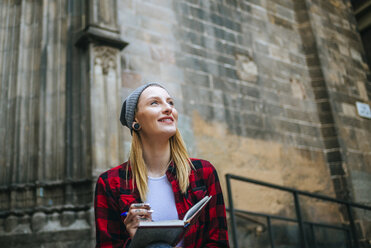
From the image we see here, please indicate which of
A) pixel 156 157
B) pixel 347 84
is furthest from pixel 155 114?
pixel 347 84

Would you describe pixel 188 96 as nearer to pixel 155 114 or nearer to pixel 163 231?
pixel 155 114

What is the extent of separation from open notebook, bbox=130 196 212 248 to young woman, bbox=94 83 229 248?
0.21 feet

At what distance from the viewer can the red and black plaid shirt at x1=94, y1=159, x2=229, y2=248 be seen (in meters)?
1.53

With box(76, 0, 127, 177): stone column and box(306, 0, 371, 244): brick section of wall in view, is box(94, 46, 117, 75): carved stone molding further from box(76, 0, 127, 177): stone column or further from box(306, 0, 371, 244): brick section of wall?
box(306, 0, 371, 244): brick section of wall

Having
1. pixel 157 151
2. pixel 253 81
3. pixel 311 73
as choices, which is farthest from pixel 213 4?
pixel 157 151

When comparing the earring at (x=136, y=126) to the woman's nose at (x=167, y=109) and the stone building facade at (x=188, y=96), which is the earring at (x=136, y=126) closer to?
the woman's nose at (x=167, y=109)

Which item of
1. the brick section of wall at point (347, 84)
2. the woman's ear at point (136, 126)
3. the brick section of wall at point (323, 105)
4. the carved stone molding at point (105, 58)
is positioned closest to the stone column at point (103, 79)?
the carved stone molding at point (105, 58)

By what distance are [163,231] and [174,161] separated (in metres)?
0.42

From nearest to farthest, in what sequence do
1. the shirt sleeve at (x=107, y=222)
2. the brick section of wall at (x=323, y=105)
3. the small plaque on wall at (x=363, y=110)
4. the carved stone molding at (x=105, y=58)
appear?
the shirt sleeve at (x=107, y=222), the carved stone molding at (x=105, y=58), the brick section of wall at (x=323, y=105), the small plaque on wall at (x=363, y=110)

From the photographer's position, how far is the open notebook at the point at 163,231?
1323 mm

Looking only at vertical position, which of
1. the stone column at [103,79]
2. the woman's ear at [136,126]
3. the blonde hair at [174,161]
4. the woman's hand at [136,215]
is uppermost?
the stone column at [103,79]

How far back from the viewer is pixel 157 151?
170 centimetres

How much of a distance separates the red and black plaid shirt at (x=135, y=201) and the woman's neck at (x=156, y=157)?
0.05 m

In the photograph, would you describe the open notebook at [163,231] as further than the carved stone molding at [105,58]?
No
